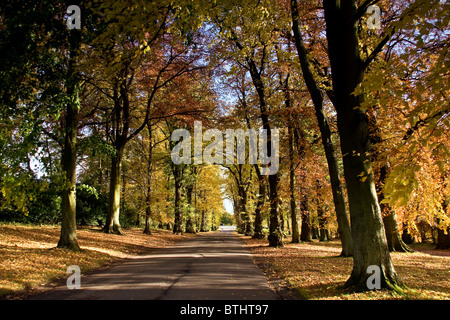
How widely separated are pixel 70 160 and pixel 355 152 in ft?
32.5

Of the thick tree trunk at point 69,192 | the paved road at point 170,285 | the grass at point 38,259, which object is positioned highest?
the thick tree trunk at point 69,192

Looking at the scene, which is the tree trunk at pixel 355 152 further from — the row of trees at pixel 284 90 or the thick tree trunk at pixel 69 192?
the thick tree trunk at pixel 69 192

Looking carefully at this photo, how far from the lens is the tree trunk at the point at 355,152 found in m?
5.71

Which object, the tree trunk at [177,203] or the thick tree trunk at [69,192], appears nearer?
the thick tree trunk at [69,192]

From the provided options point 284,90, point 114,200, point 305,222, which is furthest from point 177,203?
point 284,90

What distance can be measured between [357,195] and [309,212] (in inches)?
682

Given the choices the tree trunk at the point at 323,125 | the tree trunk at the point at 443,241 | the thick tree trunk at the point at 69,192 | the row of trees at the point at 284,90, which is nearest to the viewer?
the row of trees at the point at 284,90

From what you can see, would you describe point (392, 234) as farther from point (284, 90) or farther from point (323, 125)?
point (284, 90)

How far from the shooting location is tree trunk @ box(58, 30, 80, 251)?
1024cm

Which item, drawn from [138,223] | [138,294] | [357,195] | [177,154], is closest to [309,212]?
[177,154]

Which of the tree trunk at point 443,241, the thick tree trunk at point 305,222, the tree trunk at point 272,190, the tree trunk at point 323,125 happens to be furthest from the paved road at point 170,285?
the tree trunk at point 443,241

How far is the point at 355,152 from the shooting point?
6.03 metres

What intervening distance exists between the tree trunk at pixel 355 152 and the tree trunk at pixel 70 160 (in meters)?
8.41

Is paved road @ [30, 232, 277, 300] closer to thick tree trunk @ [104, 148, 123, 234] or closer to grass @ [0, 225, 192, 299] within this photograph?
grass @ [0, 225, 192, 299]
